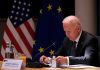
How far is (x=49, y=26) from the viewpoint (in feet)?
15.0

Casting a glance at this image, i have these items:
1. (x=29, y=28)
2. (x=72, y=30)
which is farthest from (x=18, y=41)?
(x=72, y=30)

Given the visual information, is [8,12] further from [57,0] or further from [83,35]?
[83,35]

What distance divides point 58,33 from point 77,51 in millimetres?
1665

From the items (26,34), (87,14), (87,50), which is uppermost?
(87,14)

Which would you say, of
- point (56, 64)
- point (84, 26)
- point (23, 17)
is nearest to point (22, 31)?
point (23, 17)

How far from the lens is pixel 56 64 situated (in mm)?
2414

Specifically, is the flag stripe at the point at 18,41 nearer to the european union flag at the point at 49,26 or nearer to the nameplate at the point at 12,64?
the european union flag at the point at 49,26

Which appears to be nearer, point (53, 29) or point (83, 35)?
point (83, 35)

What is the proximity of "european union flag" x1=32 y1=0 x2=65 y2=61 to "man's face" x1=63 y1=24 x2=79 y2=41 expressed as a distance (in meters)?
1.54

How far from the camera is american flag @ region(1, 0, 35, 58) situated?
465 centimetres

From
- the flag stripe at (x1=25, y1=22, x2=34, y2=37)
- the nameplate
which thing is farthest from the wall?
the nameplate

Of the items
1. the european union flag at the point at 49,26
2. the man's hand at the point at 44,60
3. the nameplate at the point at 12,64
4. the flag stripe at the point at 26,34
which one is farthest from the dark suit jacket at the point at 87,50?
the flag stripe at the point at 26,34

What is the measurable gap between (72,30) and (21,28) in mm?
Answer: 1984

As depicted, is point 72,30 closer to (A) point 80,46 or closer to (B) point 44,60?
(A) point 80,46
